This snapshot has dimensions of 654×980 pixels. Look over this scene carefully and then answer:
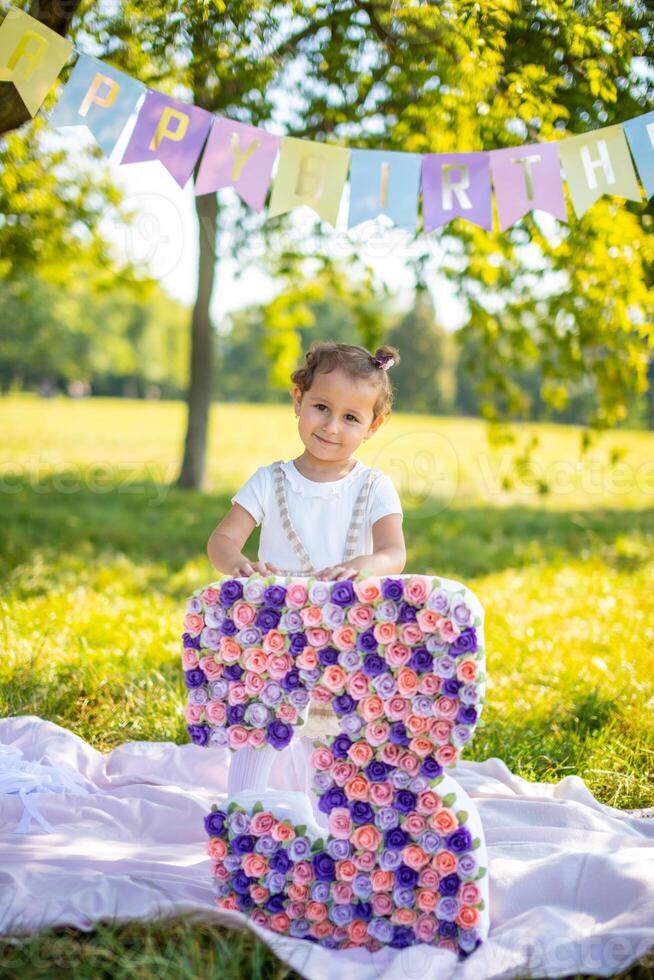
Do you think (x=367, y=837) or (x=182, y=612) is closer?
(x=367, y=837)

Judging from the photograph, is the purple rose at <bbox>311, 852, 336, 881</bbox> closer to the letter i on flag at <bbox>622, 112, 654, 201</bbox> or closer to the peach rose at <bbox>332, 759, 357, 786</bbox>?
the peach rose at <bbox>332, 759, 357, 786</bbox>

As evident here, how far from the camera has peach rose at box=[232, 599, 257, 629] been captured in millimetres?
1951

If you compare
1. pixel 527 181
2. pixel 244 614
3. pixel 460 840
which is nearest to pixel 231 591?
pixel 244 614

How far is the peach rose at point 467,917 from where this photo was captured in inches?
74.7

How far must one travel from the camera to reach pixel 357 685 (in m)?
1.90

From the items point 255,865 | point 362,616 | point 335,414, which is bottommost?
point 255,865

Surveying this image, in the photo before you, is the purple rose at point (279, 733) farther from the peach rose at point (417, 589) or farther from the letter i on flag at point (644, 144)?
the letter i on flag at point (644, 144)

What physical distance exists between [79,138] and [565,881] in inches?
263

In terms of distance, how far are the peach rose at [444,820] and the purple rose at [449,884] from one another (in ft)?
0.34

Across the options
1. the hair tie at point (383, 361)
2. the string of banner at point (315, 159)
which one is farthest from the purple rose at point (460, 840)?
the string of banner at point (315, 159)

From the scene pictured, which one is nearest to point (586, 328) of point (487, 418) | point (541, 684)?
point (487, 418)

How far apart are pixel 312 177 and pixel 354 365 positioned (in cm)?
114

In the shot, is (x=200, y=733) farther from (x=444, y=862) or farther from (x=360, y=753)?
(x=444, y=862)

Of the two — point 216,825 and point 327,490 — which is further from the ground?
point 327,490
